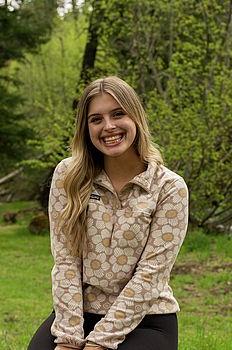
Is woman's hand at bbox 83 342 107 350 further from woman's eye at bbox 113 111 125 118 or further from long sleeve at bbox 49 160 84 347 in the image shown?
woman's eye at bbox 113 111 125 118

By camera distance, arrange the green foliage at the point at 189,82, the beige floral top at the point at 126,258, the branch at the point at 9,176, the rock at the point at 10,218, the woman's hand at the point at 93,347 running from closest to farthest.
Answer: the woman's hand at the point at 93,347, the beige floral top at the point at 126,258, the green foliage at the point at 189,82, the rock at the point at 10,218, the branch at the point at 9,176

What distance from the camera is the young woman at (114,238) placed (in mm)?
3127

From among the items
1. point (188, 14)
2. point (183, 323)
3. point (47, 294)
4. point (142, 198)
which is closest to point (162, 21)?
point (188, 14)

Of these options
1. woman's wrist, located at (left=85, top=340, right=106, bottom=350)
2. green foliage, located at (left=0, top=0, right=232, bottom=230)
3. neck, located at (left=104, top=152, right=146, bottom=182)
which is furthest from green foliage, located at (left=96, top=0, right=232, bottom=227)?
woman's wrist, located at (left=85, top=340, right=106, bottom=350)

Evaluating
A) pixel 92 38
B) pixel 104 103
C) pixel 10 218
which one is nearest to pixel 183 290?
pixel 104 103

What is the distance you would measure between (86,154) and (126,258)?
22.8 inches

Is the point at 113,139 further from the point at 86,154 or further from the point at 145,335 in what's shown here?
the point at 145,335

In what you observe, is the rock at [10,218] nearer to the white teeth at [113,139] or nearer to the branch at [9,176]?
the branch at [9,176]

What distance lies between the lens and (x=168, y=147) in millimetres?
11344

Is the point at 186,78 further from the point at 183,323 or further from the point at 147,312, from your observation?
the point at 147,312

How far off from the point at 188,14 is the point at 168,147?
7.78 feet

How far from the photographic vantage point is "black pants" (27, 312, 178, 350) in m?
3.07

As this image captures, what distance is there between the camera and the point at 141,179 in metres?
3.33

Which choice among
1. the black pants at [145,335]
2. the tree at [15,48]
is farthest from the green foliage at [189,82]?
the black pants at [145,335]
